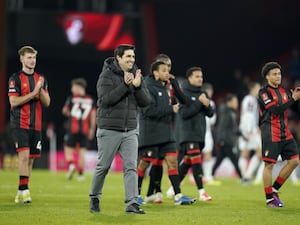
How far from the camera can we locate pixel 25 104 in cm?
1205

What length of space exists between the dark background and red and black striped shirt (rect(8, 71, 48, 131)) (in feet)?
56.3

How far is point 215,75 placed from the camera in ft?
114

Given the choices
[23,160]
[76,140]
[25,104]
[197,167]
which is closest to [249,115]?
[76,140]

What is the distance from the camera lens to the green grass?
9.72 m

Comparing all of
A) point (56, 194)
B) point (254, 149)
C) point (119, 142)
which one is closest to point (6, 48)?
point (254, 149)

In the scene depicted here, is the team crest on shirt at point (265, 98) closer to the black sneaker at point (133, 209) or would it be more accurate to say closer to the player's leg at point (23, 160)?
the black sneaker at point (133, 209)

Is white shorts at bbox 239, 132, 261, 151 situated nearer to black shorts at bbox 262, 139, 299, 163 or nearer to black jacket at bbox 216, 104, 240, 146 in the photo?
black jacket at bbox 216, 104, 240, 146

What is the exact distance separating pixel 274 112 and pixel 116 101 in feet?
9.42

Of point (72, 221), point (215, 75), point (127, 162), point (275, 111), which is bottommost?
point (72, 221)

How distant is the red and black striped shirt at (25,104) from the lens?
1191 cm

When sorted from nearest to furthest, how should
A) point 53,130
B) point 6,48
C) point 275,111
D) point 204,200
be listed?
1. point 275,111
2. point 204,200
3. point 6,48
4. point 53,130

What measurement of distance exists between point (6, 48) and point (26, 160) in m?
17.8

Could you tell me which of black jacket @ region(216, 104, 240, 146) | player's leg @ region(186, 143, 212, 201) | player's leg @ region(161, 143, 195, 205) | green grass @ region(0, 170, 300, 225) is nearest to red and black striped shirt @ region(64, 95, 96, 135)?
black jacket @ region(216, 104, 240, 146)

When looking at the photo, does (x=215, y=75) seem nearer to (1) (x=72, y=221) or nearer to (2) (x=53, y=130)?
(2) (x=53, y=130)
